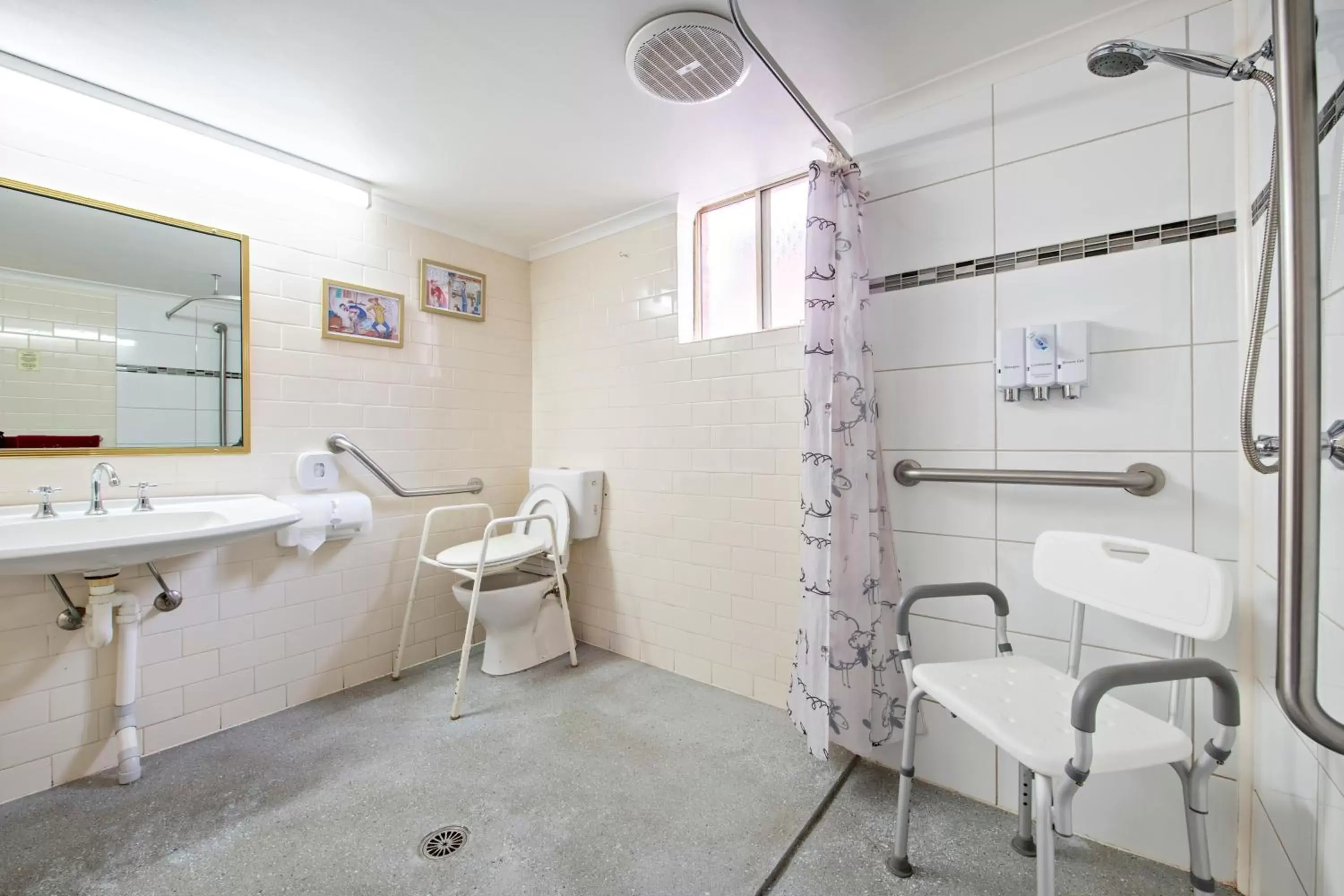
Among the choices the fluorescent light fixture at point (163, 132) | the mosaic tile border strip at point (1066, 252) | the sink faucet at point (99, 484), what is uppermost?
the fluorescent light fixture at point (163, 132)

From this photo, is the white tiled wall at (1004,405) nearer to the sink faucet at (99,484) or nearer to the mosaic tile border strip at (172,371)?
the mosaic tile border strip at (172,371)

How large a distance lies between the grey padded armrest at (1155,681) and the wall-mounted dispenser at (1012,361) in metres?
0.76

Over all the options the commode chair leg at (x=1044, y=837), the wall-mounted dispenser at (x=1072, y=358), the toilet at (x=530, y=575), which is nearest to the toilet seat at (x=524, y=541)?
the toilet at (x=530, y=575)

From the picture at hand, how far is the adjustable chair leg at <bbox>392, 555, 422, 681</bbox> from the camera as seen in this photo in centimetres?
225

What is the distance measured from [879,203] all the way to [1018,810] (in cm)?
179

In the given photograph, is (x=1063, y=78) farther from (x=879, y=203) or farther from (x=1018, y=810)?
(x=1018, y=810)

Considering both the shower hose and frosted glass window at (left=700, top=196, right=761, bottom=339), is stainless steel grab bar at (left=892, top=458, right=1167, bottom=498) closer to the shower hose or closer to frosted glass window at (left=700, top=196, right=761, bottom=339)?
the shower hose

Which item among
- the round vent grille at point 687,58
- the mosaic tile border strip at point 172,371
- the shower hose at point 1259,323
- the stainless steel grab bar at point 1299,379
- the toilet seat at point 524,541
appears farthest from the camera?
the toilet seat at point 524,541

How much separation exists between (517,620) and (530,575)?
1.10 ft

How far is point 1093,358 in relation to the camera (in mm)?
1337

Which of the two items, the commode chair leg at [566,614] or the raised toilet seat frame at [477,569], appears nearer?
the raised toilet seat frame at [477,569]

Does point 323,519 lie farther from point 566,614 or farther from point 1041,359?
point 1041,359

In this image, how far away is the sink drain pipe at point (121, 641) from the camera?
1537 millimetres

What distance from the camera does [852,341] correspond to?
1.59 m
